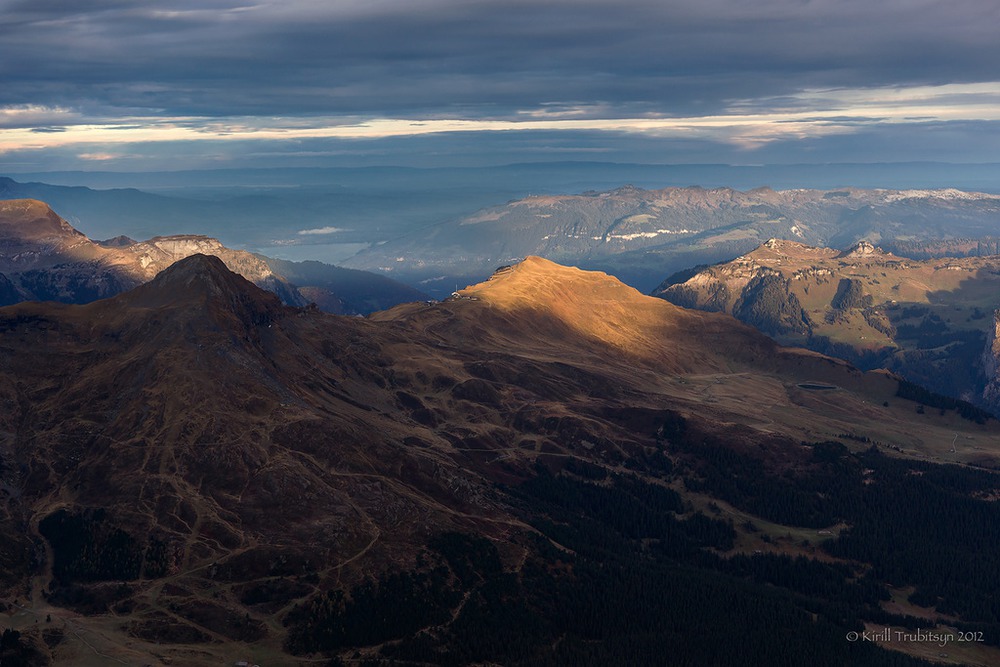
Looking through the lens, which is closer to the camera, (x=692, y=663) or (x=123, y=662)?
(x=123, y=662)

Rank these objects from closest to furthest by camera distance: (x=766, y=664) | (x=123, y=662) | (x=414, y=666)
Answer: (x=123, y=662) < (x=414, y=666) < (x=766, y=664)

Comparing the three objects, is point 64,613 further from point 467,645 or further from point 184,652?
point 467,645

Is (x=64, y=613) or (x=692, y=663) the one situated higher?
(x=64, y=613)

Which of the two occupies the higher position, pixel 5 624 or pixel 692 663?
pixel 5 624

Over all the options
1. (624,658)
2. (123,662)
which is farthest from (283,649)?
(624,658)

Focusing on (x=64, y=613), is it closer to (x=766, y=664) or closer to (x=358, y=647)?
(x=358, y=647)

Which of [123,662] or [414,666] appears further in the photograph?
[414,666]

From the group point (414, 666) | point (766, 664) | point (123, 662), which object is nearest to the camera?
point (123, 662)

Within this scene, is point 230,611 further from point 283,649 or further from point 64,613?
point 64,613

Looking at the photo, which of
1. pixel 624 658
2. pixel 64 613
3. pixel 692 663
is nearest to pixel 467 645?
pixel 624 658
